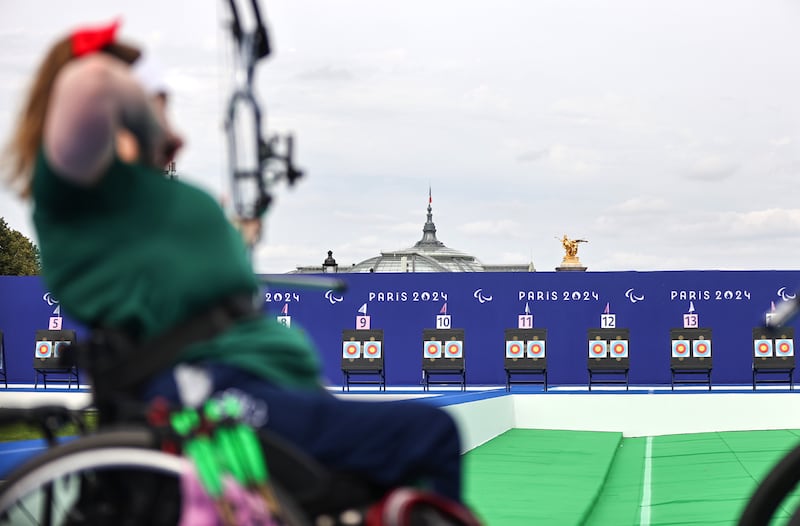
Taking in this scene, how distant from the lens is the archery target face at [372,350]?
16484mm

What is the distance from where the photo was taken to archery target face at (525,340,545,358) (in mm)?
16328

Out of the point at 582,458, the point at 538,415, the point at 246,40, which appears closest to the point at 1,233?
the point at 538,415

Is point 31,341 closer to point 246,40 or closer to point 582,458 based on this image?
point 582,458

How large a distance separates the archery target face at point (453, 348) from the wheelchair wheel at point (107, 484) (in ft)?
49.6

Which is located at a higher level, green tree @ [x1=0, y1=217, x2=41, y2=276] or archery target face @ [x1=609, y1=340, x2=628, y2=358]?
green tree @ [x1=0, y1=217, x2=41, y2=276]

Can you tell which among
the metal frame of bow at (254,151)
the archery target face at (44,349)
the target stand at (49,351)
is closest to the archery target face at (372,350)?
the target stand at (49,351)

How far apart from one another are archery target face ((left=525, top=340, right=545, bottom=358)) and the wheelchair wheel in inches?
590

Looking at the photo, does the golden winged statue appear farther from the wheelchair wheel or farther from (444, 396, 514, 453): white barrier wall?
the wheelchair wheel

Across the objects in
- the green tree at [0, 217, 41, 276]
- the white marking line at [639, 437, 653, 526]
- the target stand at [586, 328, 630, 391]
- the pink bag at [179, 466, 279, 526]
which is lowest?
the white marking line at [639, 437, 653, 526]

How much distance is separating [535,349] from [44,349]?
6847 millimetres

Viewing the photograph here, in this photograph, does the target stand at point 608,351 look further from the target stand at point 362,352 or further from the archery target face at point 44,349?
the archery target face at point 44,349

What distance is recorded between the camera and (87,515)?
1.48 m

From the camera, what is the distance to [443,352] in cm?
1659

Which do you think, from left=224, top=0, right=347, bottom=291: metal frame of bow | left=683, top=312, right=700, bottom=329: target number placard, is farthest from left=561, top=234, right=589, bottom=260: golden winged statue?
left=224, top=0, right=347, bottom=291: metal frame of bow
